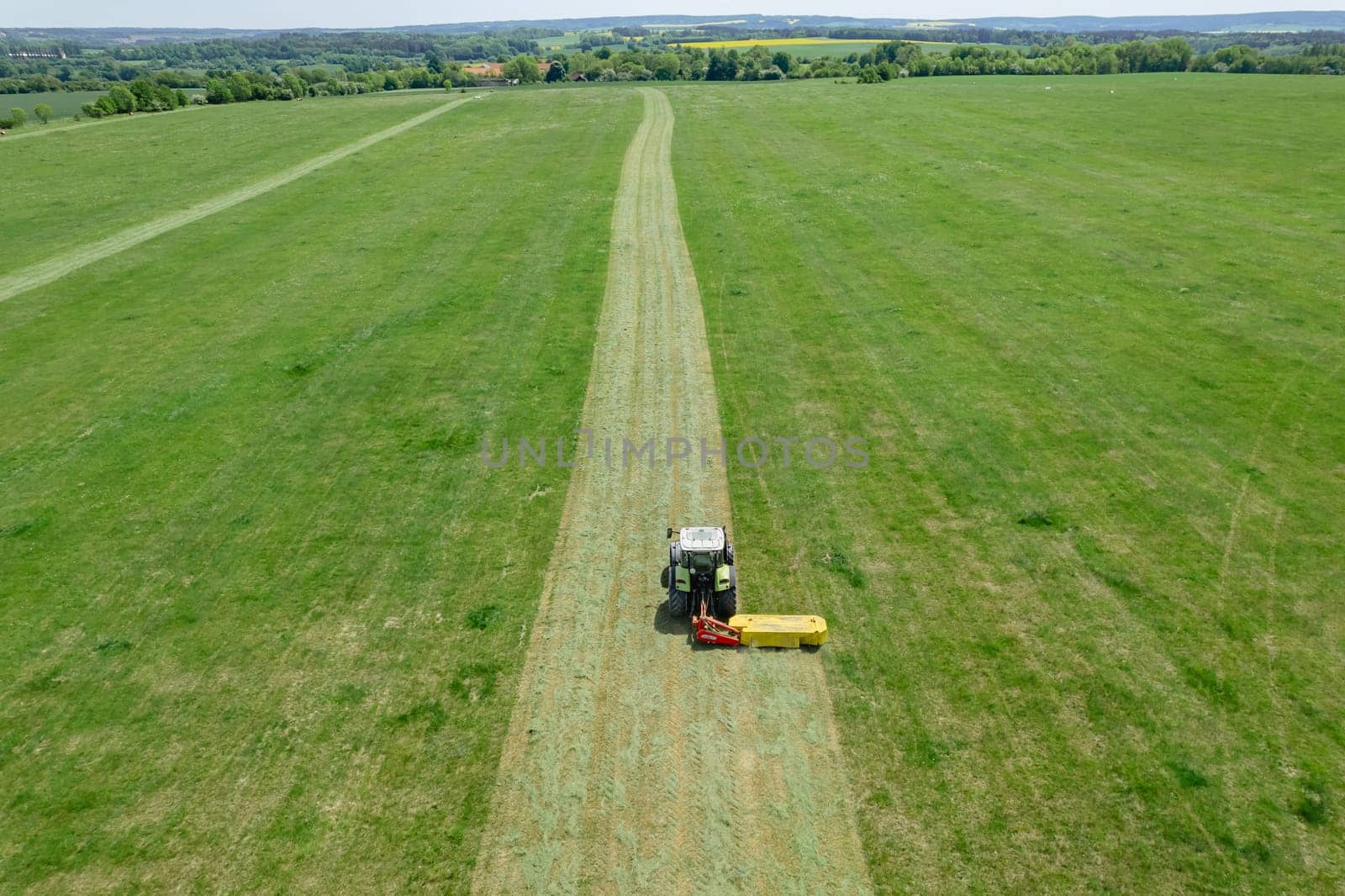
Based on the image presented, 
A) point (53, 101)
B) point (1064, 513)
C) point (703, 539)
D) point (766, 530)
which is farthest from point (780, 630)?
point (53, 101)

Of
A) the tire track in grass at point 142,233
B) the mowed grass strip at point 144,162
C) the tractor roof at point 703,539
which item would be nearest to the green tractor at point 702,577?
the tractor roof at point 703,539

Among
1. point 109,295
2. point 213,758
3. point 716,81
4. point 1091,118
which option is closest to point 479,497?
point 213,758

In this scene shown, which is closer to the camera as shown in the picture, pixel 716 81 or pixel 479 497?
pixel 479 497

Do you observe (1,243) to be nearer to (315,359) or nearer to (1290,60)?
(315,359)

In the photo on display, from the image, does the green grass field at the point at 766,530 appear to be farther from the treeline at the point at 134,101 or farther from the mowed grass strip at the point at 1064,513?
the treeline at the point at 134,101

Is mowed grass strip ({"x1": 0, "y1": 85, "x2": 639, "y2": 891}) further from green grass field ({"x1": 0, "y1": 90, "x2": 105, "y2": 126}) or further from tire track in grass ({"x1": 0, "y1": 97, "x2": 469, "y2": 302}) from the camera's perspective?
green grass field ({"x1": 0, "y1": 90, "x2": 105, "y2": 126})

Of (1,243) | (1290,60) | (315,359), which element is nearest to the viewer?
(315,359)

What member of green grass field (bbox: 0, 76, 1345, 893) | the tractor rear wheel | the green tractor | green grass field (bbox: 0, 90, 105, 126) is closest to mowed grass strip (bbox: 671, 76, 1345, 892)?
green grass field (bbox: 0, 76, 1345, 893)
